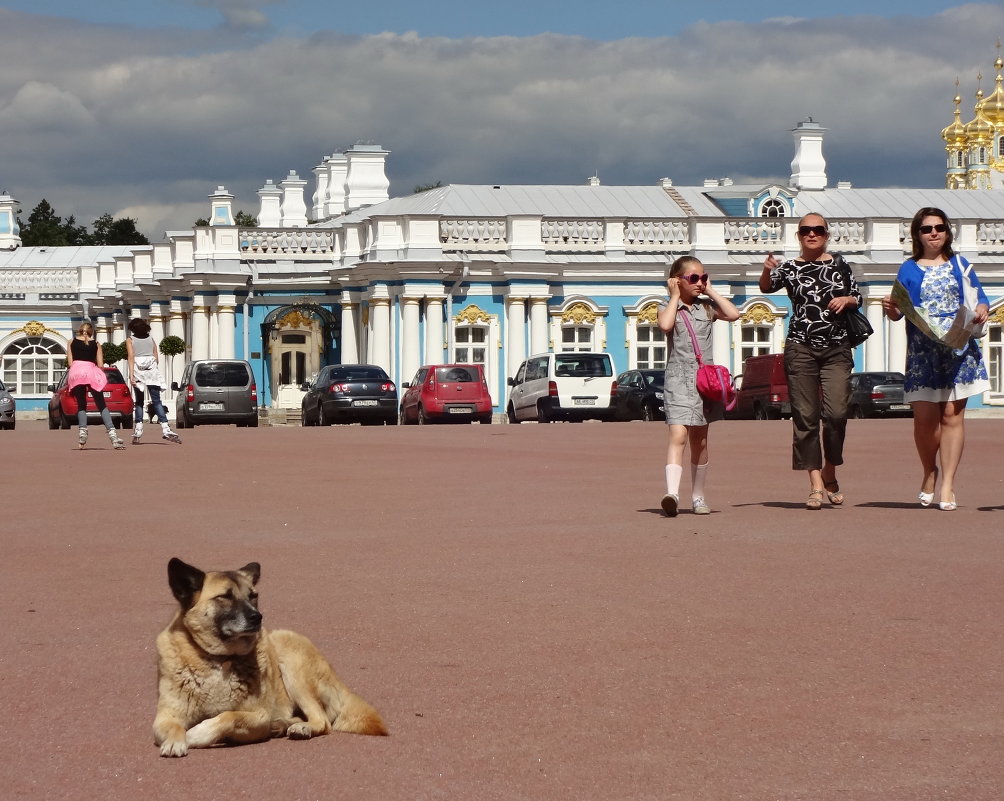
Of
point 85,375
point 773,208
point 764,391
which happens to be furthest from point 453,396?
point 773,208

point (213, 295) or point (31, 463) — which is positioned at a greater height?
point (213, 295)

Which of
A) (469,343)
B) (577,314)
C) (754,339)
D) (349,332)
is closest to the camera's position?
(469,343)

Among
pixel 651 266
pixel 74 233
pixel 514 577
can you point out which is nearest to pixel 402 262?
pixel 651 266

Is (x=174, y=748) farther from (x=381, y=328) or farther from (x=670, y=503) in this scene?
(x=381, y=328)

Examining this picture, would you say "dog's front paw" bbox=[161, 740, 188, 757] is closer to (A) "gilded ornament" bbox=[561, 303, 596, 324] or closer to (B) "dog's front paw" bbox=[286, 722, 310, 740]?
(B) "dog's front paw" bbox=[286, 722, 310, 740]

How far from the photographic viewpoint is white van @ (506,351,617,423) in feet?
132

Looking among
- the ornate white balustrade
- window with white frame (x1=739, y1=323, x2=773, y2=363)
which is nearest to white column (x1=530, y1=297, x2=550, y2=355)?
window with white frame (x1=739, y1=323, x2=773, y2=363)

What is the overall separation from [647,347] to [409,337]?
6.84 metres

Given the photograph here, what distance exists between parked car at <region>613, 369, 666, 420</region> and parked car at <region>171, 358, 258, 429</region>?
8102 millimetres

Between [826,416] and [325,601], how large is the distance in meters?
5.02

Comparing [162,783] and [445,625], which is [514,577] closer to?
[445,625]

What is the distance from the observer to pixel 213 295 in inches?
2052

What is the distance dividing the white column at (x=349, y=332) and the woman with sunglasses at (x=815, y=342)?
128 feet

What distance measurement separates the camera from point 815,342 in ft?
41.1
